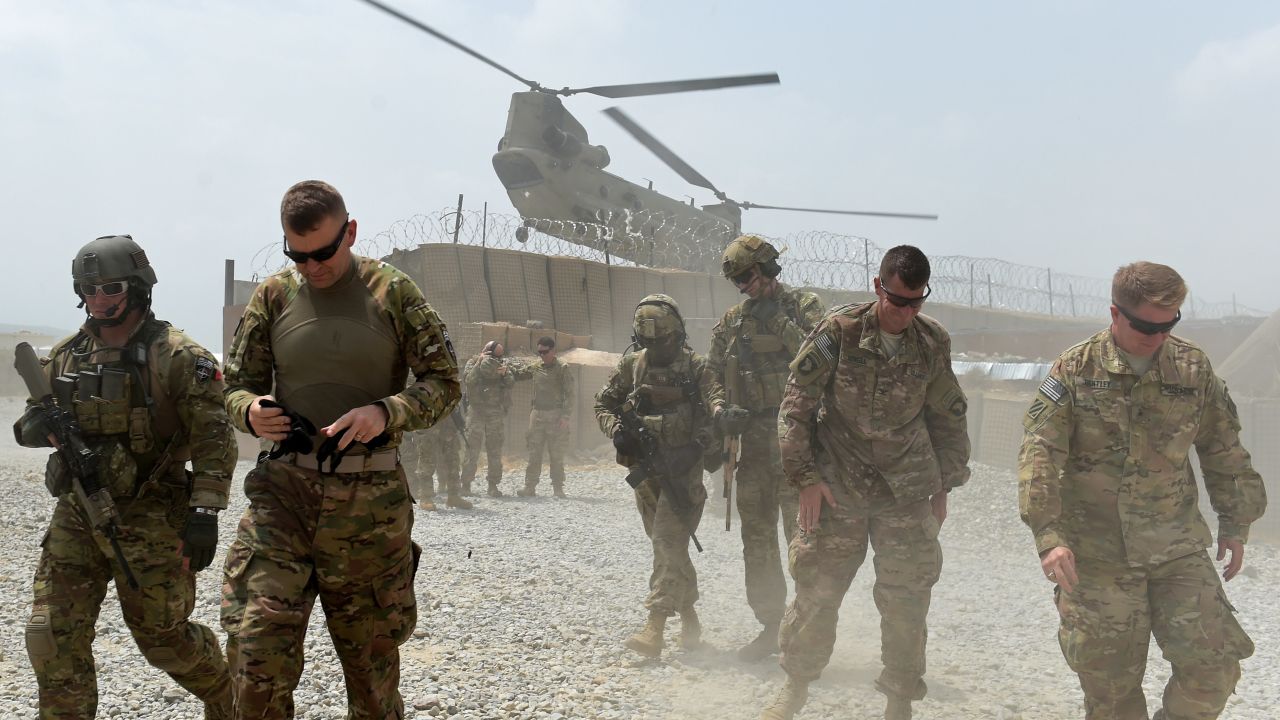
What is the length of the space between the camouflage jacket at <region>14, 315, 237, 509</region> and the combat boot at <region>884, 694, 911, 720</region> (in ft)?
9.05

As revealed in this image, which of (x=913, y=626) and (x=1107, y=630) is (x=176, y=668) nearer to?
(x=913, y=626)

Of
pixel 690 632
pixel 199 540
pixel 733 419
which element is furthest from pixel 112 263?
pixel 690 632

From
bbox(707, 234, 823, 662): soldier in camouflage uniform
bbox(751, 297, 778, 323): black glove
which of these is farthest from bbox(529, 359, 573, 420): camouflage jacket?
bbox(751, 297, 778, 323): black glove

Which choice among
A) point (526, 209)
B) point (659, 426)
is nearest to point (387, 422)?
point (659, 426)

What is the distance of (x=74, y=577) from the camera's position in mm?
3303

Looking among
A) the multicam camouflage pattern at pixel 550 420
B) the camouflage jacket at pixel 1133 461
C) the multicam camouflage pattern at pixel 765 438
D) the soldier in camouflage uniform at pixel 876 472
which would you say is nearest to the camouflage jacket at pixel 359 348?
the soldier in camouflage uniform at pixel 876 472

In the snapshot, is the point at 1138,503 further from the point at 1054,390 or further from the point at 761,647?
the point at 761,647

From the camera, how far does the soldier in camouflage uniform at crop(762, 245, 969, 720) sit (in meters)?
4.05

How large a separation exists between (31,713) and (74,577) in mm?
1179

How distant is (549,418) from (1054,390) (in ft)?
31.6

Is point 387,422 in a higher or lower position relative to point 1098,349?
lower

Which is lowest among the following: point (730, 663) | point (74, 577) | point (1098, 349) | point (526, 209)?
point (730, 663)

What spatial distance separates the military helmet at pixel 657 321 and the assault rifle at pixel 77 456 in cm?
299

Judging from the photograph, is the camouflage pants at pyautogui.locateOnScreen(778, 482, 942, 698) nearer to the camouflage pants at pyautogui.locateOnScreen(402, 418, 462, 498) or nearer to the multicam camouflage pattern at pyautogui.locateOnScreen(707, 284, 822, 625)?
the multicam camouflage pattern at pyautogui.locateOnScreen(707, 284, 822, 625)
